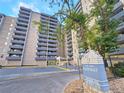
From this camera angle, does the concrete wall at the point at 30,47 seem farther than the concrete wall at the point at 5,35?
Yes

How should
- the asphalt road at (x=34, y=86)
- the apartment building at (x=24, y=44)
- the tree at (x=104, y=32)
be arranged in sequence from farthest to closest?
1. the apartment building at (x=24, y=44)
2. the tree at (x=104, y=32)
3. the asphalt road at (x=34, y=86)

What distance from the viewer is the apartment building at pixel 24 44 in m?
60.0

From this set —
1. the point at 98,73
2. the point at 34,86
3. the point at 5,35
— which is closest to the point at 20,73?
the point at 34,86

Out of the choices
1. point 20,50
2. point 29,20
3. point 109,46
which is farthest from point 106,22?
point 29,20

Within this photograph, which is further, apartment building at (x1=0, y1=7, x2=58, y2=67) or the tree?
apartment building at (x1=0, y1=7, x2=58, y2=67)

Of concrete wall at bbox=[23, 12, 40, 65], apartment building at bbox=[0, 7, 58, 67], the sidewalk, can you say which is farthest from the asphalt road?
concrete wall at bbox=[23, 12, 40, 65]

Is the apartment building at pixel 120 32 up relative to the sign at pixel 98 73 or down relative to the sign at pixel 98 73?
up

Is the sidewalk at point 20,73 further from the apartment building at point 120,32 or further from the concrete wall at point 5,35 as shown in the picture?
the concrete wall at point 5,35

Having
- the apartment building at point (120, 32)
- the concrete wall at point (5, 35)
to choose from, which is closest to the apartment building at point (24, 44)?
the concrete wall at point (5, 35)

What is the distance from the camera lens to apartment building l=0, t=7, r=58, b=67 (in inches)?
2360

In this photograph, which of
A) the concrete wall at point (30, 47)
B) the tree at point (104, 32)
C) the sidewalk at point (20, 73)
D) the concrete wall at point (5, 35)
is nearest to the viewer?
the tree at point (104, 32)

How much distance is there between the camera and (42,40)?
72000 millimetres

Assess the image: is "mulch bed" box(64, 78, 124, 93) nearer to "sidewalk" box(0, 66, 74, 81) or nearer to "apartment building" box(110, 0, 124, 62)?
"sidewalk" box(0, 66, 74, 81)

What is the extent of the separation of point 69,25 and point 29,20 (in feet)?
206
